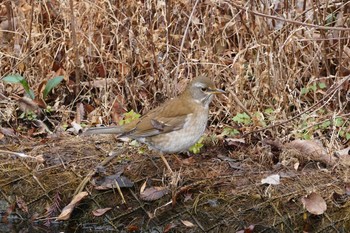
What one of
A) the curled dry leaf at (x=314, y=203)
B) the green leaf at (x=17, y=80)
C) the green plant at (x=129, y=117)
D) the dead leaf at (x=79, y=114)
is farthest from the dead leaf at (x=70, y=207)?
the curled dry leaf at (x=314, y=203)

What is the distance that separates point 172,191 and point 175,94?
176 centimetres

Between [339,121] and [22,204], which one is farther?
[339,121]

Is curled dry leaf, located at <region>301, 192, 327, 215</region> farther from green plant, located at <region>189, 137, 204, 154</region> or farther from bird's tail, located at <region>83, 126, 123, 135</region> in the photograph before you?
bird's tail, located at <region>83, 126, 123, 135</region>

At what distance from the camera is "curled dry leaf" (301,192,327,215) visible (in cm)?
615

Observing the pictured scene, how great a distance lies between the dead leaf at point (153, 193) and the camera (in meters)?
6.48

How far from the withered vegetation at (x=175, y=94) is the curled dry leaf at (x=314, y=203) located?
0.08 metres

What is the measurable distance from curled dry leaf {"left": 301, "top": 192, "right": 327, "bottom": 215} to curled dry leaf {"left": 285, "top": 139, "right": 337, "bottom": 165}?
631mm

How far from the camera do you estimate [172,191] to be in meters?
6.44

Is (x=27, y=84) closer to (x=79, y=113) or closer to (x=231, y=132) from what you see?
(x=79, y=113)

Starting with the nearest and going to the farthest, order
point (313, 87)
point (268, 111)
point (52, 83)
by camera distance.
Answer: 1. point (268, 111)
2. point (313, 87)
3. point (52, 83)

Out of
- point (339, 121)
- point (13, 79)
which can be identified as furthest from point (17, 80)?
point (339, 121)

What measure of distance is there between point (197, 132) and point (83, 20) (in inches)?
107

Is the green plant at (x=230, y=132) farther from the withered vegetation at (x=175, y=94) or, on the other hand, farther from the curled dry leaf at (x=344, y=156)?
the curled dry leaf at (x=344, y=156)

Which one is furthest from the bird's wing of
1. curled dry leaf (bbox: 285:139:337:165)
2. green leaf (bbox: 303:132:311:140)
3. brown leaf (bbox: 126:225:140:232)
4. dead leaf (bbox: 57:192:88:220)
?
green leaf (bbox: 303:132:311:140)
